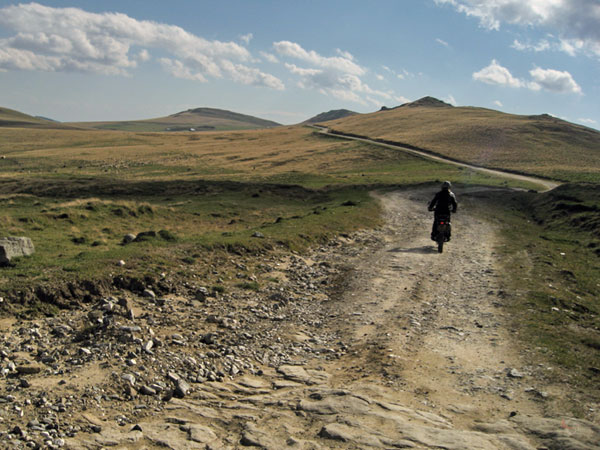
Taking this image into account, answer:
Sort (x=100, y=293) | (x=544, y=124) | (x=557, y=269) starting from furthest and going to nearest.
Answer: (x=544, y=124) < (x=557, y=269) < (x=100, y=293)

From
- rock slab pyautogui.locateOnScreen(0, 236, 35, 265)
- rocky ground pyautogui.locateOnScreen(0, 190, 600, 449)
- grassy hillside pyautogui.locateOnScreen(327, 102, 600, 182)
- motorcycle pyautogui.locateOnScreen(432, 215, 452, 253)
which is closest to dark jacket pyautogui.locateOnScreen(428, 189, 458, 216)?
motorcycle pyautogui.locateOnScreen(432, 215, 452, 253)

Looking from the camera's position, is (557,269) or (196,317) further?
(557,269)

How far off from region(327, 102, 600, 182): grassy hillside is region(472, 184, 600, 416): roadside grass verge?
117ft

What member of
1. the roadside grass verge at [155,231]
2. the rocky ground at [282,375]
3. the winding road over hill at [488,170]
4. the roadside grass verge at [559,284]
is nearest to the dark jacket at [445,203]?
the roadside grass verge at [559,284]

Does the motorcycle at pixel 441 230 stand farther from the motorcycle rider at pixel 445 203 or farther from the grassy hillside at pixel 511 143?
the grassy hillside at pixel 511 143

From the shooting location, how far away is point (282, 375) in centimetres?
812

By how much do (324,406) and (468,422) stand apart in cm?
199

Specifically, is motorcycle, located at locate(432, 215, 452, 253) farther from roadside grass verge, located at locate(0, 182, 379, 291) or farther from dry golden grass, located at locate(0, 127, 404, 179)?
dry golden grass, located at locate(0, 127, 404, 179)

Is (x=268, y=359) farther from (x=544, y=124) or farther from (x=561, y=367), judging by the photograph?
(x=544, y=124)

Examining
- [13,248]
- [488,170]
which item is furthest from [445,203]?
[488,170]

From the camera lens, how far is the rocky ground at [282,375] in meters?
6.01

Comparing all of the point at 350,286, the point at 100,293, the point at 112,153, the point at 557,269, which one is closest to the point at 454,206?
the point at 557,269

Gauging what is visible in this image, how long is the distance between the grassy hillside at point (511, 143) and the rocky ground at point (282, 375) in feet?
189

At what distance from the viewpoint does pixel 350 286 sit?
13609mm
